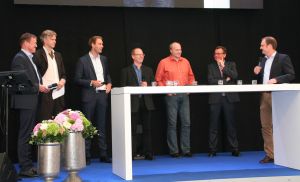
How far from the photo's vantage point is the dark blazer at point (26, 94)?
185 inches

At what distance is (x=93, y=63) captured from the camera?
19.4 ft

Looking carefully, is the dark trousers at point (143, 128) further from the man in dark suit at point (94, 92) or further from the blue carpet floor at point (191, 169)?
the man in dark suit at point (94, 92)

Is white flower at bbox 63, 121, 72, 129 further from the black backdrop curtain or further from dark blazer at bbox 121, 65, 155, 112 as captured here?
the black backdrop curtain

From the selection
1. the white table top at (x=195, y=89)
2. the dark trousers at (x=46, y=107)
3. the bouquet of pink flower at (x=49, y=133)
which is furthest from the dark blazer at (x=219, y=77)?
the bouquet of pink flower at (x=49, y=133)

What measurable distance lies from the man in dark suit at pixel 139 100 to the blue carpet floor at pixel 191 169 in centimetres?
27

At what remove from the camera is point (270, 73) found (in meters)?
5.33

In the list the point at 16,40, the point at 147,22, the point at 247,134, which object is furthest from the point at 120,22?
the point at 247,134

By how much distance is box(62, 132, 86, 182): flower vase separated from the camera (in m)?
4.16

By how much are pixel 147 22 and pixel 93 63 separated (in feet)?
4.35

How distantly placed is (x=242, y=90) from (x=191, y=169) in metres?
1.15

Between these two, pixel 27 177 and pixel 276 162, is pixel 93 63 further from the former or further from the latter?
pixel 276 162

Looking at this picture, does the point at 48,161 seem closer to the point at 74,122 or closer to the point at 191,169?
the point at 74,122

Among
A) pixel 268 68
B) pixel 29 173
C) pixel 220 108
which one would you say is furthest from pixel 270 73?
pixel 29 173

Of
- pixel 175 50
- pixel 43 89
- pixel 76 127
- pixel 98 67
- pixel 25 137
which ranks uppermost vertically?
pixel 175 50
